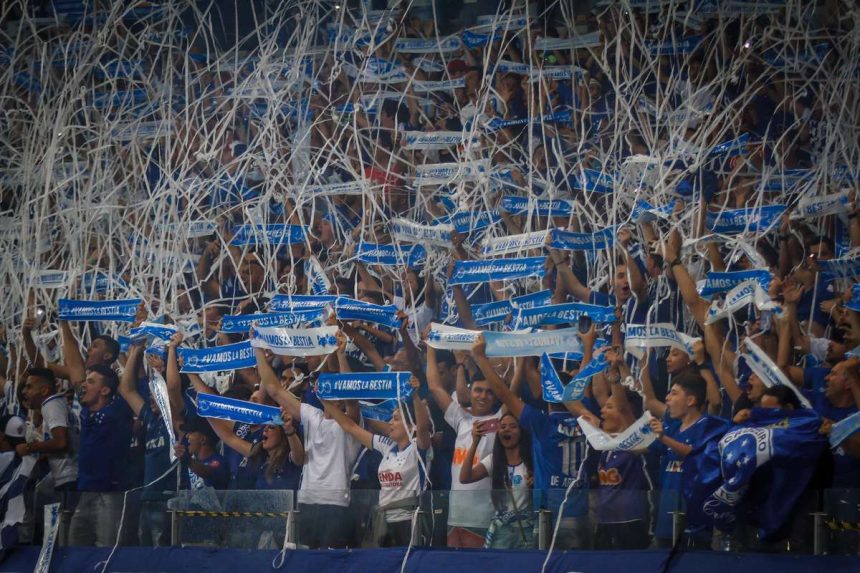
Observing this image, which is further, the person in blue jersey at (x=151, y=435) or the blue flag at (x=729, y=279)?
the person in blue jersey at (x=151, y=435)

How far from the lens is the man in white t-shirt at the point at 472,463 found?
5387 millimetres

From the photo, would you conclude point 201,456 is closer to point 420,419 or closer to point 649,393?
point 420,419

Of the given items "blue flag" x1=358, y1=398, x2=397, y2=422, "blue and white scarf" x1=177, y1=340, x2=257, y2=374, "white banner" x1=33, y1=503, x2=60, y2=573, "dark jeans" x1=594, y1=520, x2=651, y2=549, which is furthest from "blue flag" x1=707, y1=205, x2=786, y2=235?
"white banner" x1=33, y1=503, x2=60, y2=573

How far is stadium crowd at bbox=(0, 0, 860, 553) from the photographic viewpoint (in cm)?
554

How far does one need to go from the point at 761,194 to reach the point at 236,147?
299cm

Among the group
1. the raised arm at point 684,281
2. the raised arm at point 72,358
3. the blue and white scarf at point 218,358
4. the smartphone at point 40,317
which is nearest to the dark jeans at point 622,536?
the raised arm at point 684,281

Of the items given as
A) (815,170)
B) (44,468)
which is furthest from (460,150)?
(44,468)

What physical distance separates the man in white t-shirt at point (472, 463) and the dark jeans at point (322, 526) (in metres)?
0.53

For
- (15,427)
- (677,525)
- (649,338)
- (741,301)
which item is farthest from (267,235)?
(677,525)

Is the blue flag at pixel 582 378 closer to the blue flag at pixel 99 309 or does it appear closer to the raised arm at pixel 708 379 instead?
the raised arm at pixel 708 379

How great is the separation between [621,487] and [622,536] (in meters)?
0.53

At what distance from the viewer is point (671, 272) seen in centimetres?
609

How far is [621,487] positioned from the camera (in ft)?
18.4

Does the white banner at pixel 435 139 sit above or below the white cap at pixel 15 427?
above
